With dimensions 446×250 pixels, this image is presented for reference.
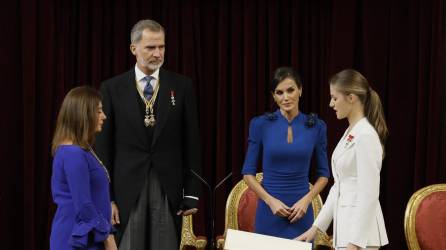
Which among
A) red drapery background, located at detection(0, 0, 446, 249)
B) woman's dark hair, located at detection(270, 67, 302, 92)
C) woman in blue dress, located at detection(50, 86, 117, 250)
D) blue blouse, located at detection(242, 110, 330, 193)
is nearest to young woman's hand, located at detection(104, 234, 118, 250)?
woman in blue dress, located at detection(50, 86, 117, 250)

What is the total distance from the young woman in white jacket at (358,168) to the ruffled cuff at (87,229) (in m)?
0.96

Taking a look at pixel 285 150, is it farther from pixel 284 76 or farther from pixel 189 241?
pixel 189 241

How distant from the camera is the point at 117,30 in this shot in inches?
197

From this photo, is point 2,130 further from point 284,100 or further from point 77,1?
point 284,100

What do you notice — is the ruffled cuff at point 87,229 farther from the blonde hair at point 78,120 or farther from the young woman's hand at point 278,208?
the young woman's hand at point 278,208

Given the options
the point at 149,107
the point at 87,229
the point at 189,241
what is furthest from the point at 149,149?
the point at 189,241

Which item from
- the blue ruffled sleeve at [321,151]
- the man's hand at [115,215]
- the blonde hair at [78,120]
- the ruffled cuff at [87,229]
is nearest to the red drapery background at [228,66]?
the blue ruffled sleeve at [321,151]

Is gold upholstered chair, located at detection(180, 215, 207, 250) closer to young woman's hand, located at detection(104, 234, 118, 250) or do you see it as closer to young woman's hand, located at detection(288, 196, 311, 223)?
young woman's hand, located at detection(288, 196, 311, 223)

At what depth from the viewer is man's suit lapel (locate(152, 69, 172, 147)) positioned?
3424 mm

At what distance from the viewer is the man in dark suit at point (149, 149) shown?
3389 millimetres

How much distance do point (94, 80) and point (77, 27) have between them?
385 millimetres

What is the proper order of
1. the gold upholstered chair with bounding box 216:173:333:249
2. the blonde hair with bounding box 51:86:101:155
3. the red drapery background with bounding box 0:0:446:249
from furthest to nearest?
the red drapery background with bounding box 0:0:446:249 → the gold upholstered chair with bounding box 216:173:333:249 → the blonde hair with bounding box 51:86:101:155

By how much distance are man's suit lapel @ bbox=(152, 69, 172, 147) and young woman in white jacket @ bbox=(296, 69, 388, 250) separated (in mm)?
870

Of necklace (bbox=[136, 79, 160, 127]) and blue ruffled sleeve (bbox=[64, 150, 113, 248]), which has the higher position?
necklace (bbox=[136, 79, 160, 127])
